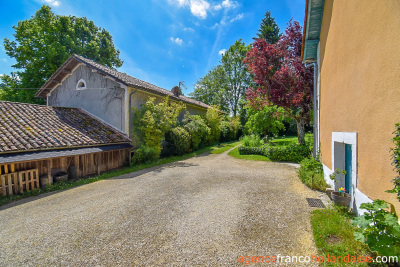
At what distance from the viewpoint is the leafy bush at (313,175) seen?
614 cm

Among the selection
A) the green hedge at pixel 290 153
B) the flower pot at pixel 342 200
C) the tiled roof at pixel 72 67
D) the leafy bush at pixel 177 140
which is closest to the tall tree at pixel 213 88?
the leafy bush at pixel 177 140

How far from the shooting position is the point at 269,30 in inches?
1088

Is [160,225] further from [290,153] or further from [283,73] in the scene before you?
[283,73]

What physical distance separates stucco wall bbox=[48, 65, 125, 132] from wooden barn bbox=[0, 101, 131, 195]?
682mm

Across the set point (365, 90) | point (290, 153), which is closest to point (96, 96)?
point (290, 153)

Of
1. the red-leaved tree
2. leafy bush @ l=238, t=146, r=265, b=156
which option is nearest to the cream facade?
the red-leaved tree

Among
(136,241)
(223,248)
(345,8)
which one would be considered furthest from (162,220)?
(345,8)

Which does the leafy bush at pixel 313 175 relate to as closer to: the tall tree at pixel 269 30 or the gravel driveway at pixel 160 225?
the gravel driveway at pixel 160 225

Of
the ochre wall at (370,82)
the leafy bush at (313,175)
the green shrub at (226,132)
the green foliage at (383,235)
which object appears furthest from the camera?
the green shrub at (226,132)

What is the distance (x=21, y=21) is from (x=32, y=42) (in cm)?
292

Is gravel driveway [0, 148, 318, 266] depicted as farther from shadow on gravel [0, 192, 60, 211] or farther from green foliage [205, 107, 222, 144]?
green foliage [205, 107, 222, 144]

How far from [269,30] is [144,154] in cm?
2770

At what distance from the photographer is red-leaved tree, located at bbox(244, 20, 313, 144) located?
10.8 meters

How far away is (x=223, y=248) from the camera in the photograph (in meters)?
3.18
